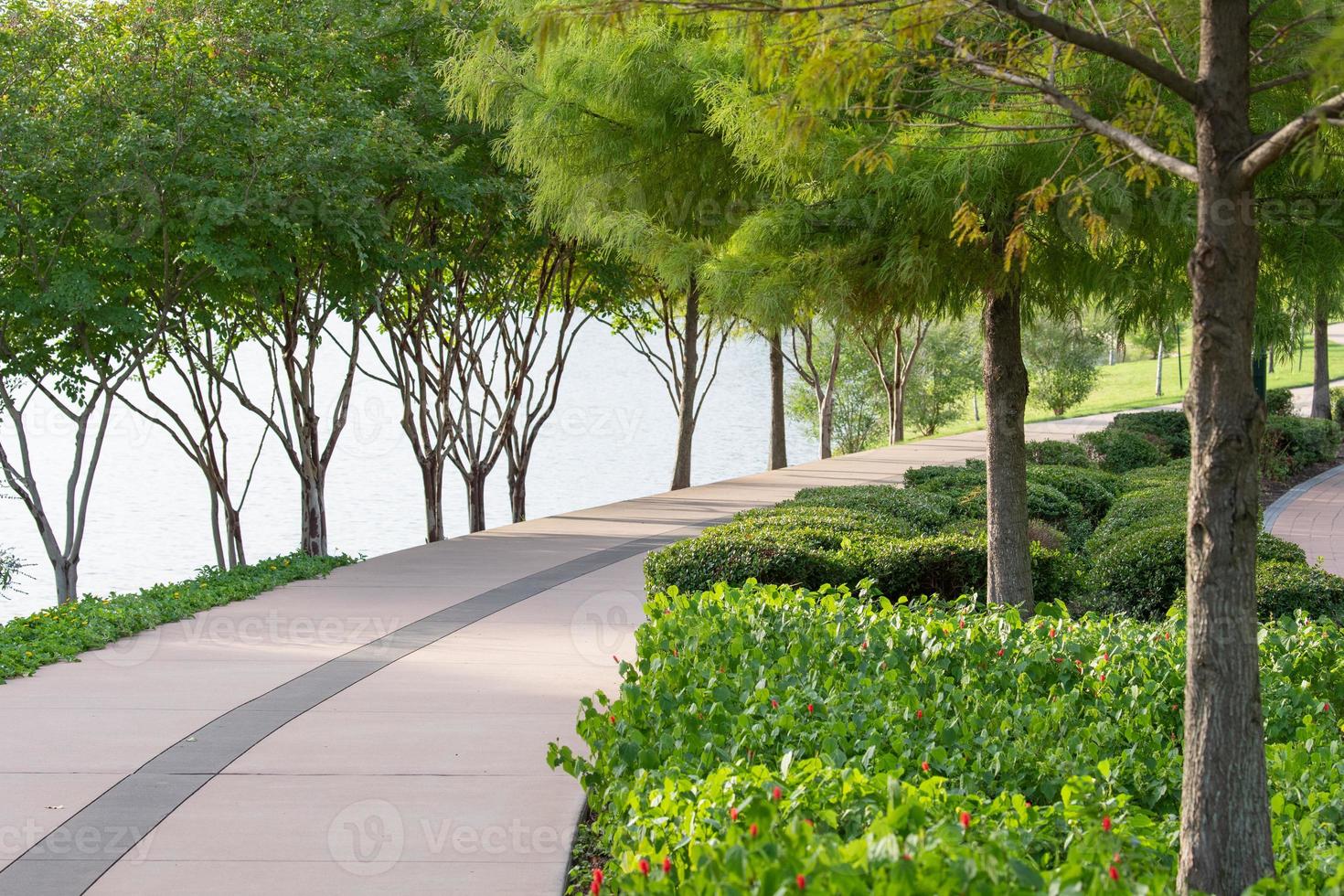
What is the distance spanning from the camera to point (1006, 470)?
7.36m

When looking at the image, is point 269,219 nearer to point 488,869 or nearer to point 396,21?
point 396,21

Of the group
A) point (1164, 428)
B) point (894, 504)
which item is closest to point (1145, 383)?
point (1164, 428)

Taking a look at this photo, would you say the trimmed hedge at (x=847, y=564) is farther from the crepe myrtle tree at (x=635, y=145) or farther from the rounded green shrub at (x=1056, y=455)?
the rounded green shrub at (x=1056, y=455)

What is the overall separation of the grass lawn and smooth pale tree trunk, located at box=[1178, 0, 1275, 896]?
43071 millimetres

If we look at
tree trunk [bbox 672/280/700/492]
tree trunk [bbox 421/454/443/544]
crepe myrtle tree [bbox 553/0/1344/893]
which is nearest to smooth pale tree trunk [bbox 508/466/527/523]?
tree trunk [bbox 421/454/443/544]

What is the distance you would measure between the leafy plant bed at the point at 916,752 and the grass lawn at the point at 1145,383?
4099cm

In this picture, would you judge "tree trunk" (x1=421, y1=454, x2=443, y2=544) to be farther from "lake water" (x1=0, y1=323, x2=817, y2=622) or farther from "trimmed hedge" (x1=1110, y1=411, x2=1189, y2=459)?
"trimmed hedge" (x1=1110, y1=411, x2=1189, y2=459)

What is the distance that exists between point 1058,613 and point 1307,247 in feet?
7.01

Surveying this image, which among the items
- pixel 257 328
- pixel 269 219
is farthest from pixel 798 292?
pixel 257 328

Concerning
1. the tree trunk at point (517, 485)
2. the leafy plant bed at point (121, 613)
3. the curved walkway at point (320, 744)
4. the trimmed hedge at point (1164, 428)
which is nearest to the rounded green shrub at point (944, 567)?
the curved walkway at point (320, 744)

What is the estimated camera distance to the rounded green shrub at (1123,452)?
1772cm

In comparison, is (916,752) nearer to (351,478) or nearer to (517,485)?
(517,485)

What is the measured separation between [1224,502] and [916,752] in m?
1.48

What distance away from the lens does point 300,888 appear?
4.34 metres
